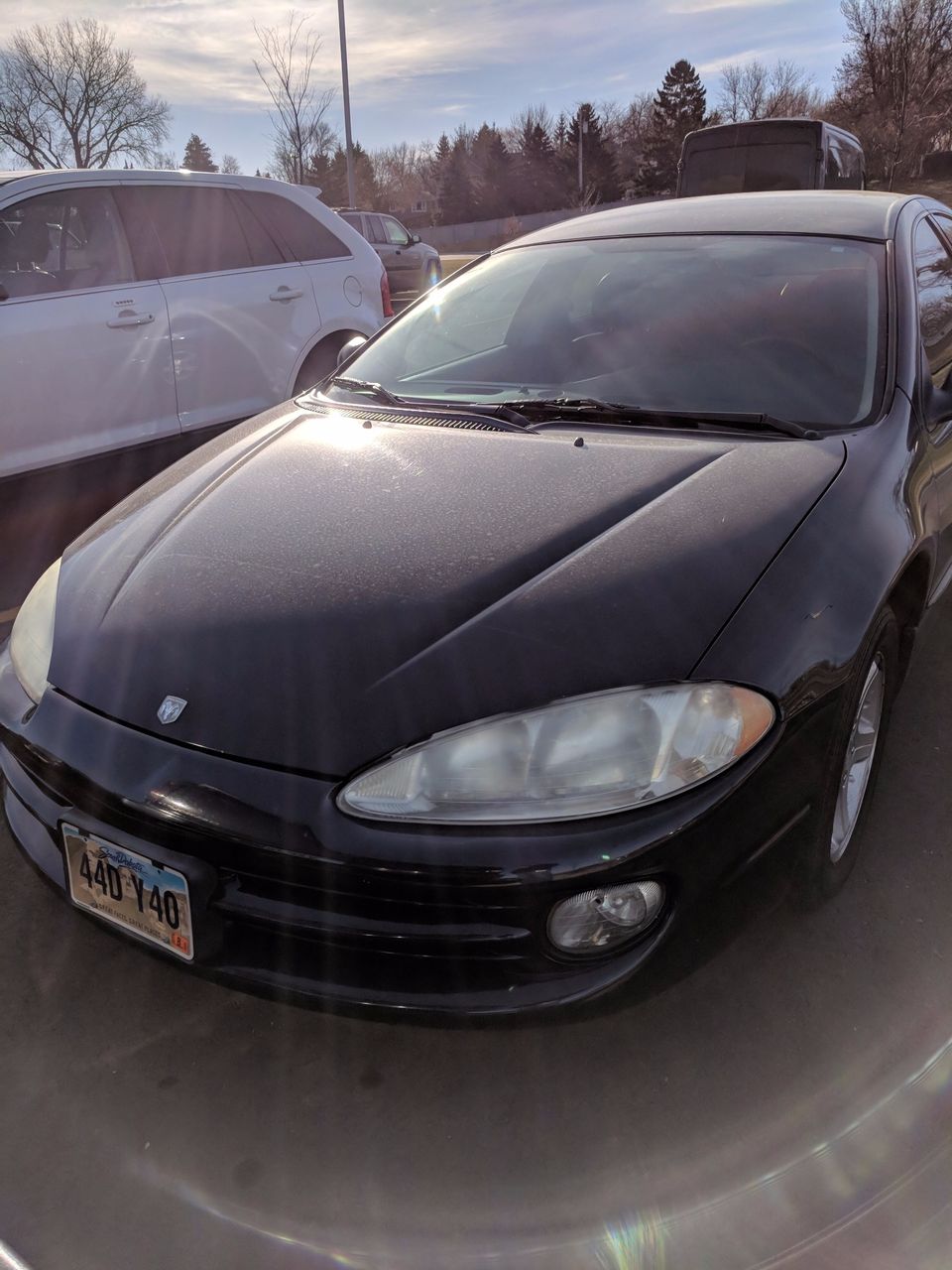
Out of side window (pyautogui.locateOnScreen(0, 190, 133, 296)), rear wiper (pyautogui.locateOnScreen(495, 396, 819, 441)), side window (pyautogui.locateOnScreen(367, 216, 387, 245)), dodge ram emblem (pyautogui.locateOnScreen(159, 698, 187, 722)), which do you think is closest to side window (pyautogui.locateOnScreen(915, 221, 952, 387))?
A: rear wiper (pyautogui.locateOnScreen(495, 396, 819, 441))

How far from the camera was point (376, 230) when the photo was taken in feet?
57.0

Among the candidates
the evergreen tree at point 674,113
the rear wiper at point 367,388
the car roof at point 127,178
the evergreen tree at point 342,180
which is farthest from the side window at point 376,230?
the evergreen tree at point 674,113

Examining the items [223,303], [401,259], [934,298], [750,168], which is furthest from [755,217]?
[401,259]

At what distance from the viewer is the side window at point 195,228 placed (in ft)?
15.9

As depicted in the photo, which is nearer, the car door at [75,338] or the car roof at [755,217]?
the car roof at [755,217]

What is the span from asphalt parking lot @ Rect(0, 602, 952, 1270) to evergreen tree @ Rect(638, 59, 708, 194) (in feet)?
196

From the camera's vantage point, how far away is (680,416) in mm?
2332

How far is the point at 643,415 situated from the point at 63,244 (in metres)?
3.43

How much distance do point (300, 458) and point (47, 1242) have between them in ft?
5.43

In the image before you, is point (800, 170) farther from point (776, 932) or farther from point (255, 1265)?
point (255, 1265)

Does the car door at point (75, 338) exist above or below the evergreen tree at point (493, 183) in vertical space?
below

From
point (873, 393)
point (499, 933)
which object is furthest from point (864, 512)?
point (499, 933)

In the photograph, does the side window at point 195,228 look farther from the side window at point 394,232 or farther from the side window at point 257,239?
the side window at point 394,232

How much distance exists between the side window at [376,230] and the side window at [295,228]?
12551 millimetres
